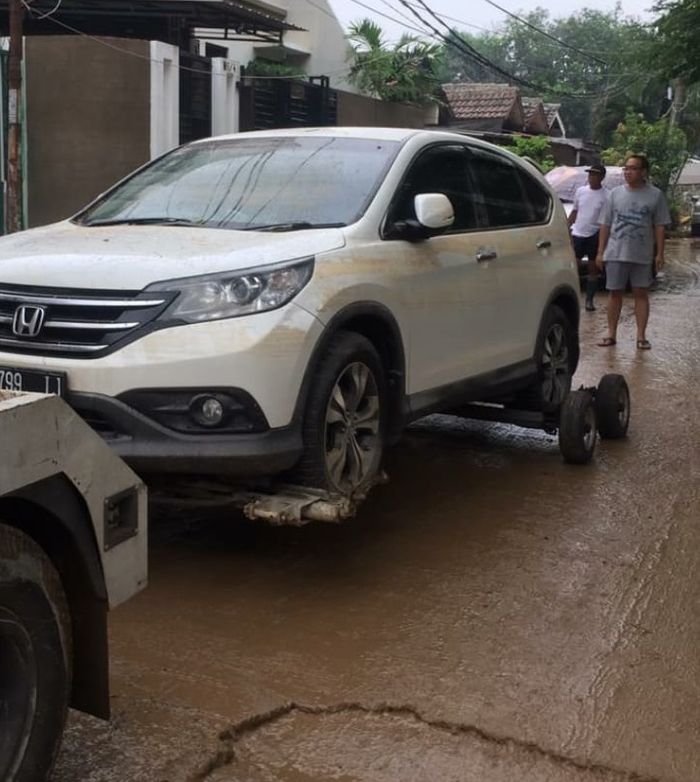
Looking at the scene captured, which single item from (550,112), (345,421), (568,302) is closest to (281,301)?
(345,421)

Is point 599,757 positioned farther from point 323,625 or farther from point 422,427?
point 422,427

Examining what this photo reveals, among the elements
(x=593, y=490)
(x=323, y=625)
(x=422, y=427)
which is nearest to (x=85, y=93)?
(x=422, y=427)

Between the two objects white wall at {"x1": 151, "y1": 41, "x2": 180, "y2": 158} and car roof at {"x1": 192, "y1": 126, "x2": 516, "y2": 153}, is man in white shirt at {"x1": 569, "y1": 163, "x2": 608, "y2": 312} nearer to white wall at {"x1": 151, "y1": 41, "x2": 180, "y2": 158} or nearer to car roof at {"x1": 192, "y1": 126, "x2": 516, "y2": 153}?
white wall at {"x1": 151, "y1": 41, "x2": 180, "y2": 158}

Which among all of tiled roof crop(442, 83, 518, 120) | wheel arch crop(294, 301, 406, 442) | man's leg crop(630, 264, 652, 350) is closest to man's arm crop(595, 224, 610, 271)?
man's leg crop(630, 264, 652, 350)

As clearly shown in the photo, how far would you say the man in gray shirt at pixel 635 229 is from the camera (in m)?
10.8

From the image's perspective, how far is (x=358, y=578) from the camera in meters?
4.89

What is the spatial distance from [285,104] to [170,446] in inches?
693

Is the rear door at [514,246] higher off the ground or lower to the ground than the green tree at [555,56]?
lower

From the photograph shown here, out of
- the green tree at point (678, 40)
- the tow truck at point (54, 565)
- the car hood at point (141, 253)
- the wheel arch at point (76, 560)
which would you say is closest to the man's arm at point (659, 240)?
the green tree at point (678, 40)

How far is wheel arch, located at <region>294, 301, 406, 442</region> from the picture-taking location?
475cm

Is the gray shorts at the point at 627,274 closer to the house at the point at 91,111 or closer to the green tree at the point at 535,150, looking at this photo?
the house at the point at 91,111

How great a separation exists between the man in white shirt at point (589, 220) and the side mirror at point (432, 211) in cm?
923

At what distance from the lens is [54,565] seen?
296 centimetres

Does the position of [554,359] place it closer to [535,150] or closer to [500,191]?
[500,191]
